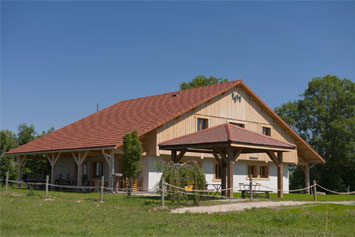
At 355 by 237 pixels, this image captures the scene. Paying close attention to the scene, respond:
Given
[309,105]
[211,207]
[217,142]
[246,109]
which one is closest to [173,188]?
[211,207]

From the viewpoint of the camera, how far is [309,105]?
46.3 meters

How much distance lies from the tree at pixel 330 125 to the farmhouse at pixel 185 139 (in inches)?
424

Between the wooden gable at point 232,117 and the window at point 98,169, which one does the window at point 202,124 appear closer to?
the wooden gable at point 232,117

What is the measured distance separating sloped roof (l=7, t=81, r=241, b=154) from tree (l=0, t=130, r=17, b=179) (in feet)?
17.4

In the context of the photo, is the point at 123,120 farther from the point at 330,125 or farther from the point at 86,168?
the point at 330,125

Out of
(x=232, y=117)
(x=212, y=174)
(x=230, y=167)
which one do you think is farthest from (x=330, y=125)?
(x=230, y=167)

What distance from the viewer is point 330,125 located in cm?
4334

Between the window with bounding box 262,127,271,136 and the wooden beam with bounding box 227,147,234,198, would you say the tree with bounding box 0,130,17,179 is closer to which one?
the window with bounding box 262,127,271,136

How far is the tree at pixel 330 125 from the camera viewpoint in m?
Answer: 41.9

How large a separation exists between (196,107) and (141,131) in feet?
15.0

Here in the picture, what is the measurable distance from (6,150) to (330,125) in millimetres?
30765

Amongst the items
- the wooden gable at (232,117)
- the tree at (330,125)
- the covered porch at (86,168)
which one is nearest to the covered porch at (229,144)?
the wooden gable at (232,117)

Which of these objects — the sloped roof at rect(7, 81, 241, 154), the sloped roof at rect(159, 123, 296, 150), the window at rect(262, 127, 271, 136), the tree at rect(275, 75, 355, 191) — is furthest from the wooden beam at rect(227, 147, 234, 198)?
the tree at rect(275, 75, 355, 191)

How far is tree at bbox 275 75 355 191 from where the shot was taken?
138ft
